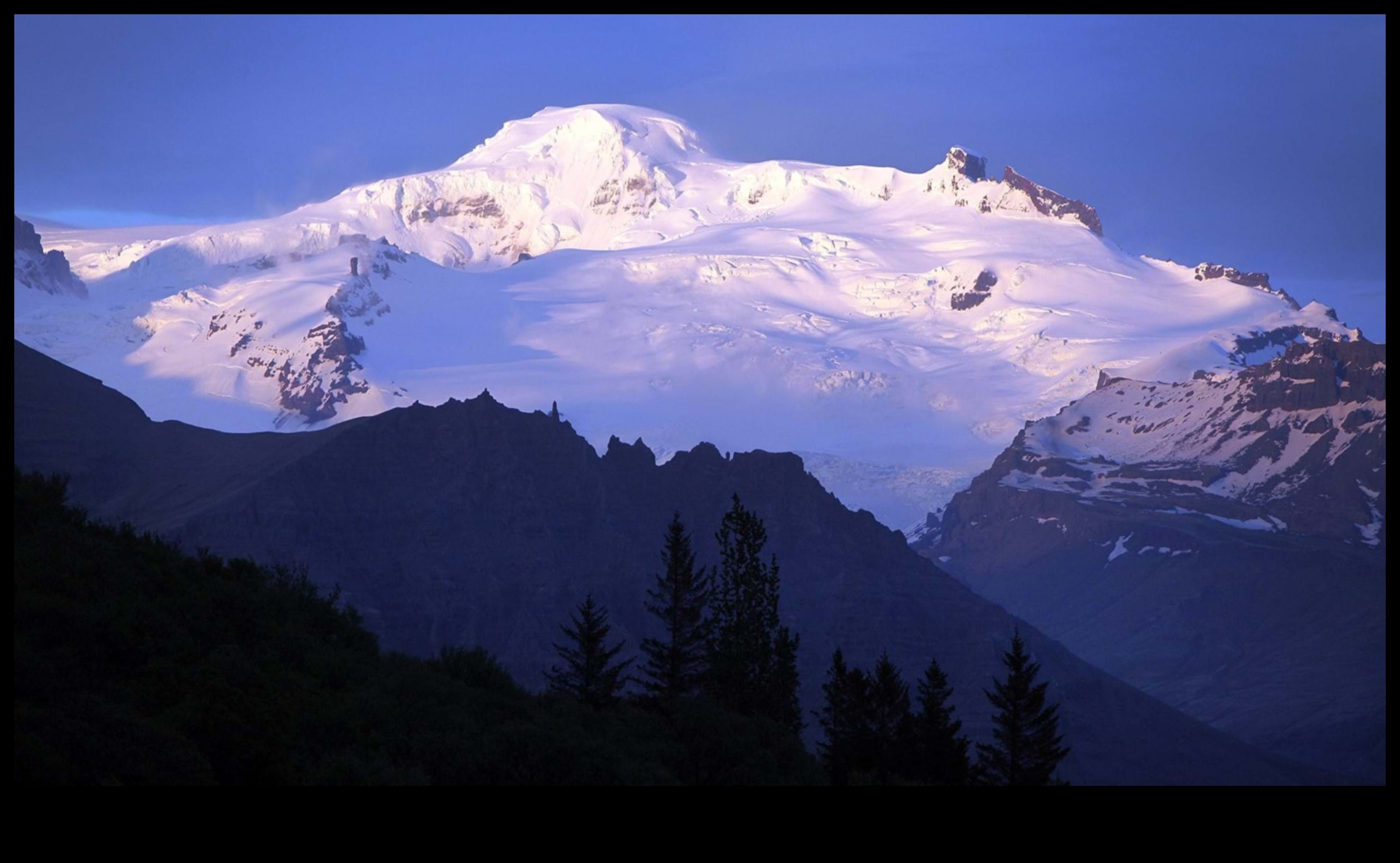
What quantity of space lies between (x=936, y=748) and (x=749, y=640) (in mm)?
10515

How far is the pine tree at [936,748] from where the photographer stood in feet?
160

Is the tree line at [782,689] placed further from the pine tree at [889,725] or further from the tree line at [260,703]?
the tree line at [260,703]

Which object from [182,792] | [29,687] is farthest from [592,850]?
[29,687]

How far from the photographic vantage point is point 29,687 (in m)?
25.5

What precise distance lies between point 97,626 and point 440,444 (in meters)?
161

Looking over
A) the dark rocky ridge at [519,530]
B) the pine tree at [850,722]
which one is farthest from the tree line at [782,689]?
the dark rocky ridge at [519,530]

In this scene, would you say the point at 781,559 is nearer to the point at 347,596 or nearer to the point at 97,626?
the point at 347,596

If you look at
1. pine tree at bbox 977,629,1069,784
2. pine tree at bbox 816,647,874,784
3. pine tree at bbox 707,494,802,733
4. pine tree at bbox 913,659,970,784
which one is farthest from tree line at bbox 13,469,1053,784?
pine tree at bbox 707,494,802,733

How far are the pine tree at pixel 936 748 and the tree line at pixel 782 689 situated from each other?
0.05 metres

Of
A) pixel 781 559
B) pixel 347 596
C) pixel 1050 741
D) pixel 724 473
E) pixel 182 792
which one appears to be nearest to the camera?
pixel 182 792

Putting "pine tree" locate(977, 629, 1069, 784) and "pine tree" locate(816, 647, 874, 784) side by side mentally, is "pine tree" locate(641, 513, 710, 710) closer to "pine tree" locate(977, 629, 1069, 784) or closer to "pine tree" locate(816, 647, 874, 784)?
"pine tree" locate(816, 647, 874, 784)

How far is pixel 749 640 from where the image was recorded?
195 feet

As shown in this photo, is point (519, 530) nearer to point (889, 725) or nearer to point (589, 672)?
point (889, 725)

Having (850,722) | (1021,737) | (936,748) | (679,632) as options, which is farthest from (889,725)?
(679,632)
